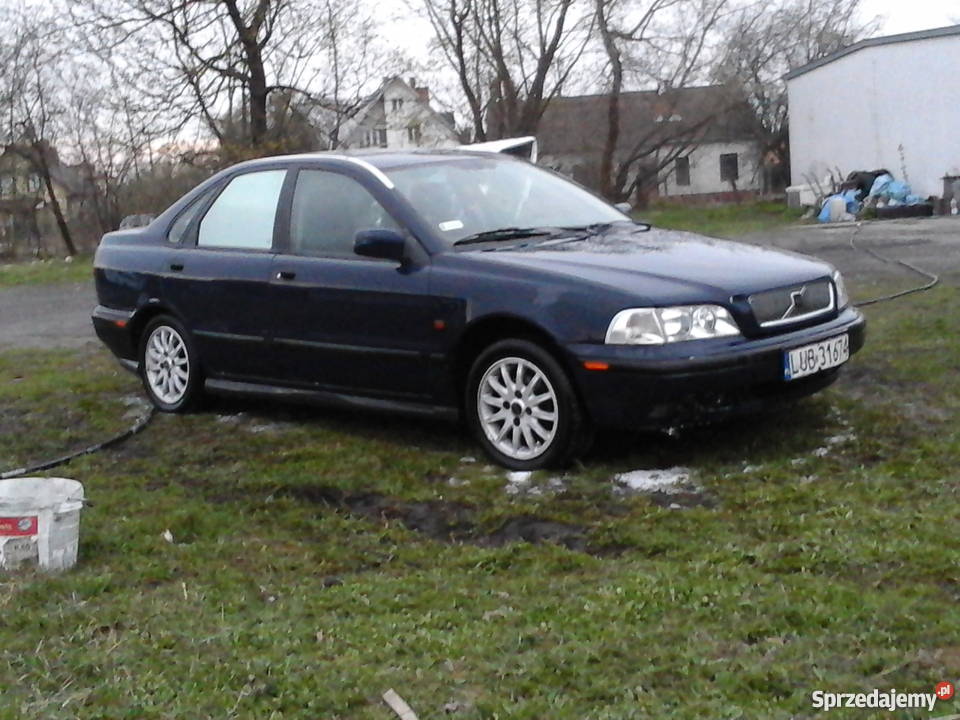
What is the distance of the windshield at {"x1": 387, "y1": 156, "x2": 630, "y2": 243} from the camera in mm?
6062

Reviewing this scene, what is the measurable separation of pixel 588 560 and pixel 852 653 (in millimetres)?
1148

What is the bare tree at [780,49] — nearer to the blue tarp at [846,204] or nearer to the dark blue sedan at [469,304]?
the blue tarp at [846,204]

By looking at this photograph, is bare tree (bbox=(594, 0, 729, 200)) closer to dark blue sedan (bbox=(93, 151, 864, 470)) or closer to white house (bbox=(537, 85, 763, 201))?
white house (bbox=(537, 85, 763, 201))

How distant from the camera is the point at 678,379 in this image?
502 cm

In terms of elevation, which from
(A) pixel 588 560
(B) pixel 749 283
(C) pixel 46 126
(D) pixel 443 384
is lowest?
(A) pixel 588 560

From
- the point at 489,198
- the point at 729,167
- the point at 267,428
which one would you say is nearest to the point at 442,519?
the point at 489,198

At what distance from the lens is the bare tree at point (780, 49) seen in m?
44.7

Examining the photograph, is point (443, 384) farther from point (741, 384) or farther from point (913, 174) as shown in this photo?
point (913, 174)

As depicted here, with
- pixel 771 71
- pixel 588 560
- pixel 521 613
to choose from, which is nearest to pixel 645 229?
pixel 588 560

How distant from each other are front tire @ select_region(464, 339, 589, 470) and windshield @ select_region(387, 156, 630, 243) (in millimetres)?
732

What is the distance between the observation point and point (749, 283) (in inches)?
207

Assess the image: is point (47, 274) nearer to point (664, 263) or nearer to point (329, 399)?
point (329, 399)

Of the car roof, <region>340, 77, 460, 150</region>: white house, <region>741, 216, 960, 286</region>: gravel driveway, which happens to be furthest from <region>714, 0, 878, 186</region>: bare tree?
the car roof

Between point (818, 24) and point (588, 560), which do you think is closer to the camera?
point (588, 560)
